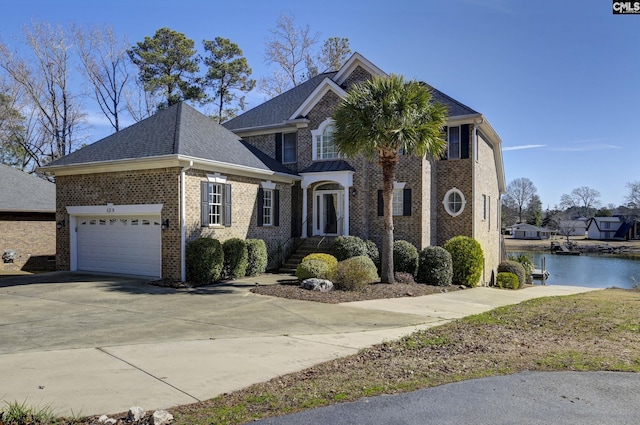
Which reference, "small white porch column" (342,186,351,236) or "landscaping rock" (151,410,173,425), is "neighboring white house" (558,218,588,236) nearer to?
"small white porch column" (342,186,351,236)

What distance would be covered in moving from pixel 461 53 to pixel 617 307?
33.2 feet

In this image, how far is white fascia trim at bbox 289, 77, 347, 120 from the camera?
65.9ft

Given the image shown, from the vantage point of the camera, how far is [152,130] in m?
17.5

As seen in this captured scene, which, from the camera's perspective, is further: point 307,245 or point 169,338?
point 307,245

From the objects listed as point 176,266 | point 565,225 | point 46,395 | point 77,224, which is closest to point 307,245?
point 176,266

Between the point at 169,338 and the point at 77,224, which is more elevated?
the point at 77,224

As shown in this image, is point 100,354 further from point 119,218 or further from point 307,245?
point 307,245

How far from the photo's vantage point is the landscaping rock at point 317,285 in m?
13.8

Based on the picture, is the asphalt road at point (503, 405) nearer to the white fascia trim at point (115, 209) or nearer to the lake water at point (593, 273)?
the white fascia trim at point (115, 209)

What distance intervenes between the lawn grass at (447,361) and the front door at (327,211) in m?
11.6

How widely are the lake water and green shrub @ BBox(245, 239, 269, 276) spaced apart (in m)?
25.3

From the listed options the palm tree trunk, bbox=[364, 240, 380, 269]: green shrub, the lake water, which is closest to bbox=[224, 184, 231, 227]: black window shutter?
bbox=[364, 240, 380, 269]: green shrub

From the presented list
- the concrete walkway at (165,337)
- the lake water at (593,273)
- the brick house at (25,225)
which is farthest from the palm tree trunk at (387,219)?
the lake water at (593,273)

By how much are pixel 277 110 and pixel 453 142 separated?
351 inches
